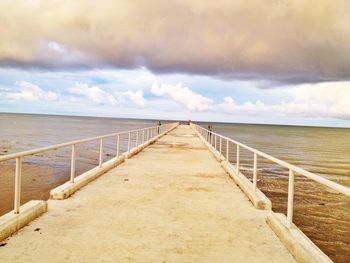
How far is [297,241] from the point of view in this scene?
177 inches

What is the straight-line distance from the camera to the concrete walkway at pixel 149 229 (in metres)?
4.26

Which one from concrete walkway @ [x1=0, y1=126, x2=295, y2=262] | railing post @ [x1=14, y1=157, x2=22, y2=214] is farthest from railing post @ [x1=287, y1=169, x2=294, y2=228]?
railing post @ [x1=14, y1=157, x2=22, y2=214]

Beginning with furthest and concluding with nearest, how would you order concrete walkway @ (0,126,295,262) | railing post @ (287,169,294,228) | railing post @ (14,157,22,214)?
1. railing post @ (14,157,22,214)
2. railing post @ (287,169,294,228)
3. concrete walkway @ (0,126,295,262)

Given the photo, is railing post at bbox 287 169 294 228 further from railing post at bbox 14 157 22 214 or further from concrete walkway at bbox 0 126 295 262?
railing post at bbox 14 157 22 214

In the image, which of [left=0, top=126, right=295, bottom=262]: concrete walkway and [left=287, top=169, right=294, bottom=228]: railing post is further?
[left=287, top=169, right=294, bottom=228]: railing post

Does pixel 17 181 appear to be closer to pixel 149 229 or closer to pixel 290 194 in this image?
pixel 149 229

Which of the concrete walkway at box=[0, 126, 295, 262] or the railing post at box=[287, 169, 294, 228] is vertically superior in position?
the railing post at box=[287, 169, 294, 228]

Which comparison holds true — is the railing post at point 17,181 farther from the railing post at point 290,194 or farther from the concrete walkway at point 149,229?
the railing post at point 290,194

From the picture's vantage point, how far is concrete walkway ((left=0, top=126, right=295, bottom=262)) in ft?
14.0

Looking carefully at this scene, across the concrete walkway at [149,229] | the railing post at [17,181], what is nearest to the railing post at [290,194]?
the concrete walkway at [149,229]

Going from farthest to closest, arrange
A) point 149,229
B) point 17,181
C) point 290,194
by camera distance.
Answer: point 149,229
point 17,181
point 290,194

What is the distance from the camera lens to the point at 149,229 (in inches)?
206

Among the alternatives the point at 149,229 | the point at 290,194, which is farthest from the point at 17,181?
the point at 290,194

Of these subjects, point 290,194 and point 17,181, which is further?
point 17,181
